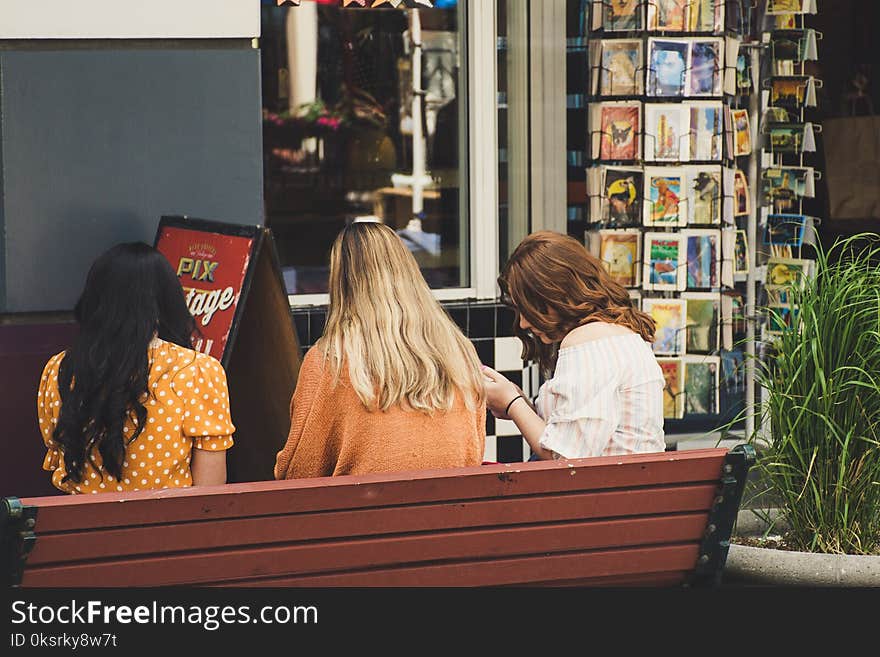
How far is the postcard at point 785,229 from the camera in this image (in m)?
6.72

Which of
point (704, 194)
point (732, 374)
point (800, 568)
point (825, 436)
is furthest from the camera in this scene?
point (732, 374)

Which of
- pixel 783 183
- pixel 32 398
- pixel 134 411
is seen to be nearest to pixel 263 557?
pixel 134 411

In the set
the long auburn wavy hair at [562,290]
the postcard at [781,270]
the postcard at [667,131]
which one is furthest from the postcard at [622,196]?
the long auburn wavy hair at [562,290]

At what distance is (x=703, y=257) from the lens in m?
6.31

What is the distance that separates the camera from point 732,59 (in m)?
6.27

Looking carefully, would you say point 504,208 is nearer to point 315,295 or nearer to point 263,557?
point 315,295

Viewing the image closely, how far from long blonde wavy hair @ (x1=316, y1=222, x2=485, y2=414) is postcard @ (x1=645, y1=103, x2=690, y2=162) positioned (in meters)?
2.83

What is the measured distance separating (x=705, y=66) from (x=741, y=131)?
0.42 m

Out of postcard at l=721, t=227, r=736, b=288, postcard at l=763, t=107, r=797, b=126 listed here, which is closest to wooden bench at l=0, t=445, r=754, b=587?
postcard at l=721, t=227, r=736, b=288

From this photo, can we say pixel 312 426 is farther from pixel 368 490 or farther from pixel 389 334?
pixel 368 490

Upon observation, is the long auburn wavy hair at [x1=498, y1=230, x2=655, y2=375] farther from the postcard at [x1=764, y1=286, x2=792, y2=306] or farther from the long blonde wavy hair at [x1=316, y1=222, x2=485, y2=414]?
the postcard at [x1=764, y1=286, x2=792, y2=306]

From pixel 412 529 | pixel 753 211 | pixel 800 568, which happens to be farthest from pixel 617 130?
pixel 412 529

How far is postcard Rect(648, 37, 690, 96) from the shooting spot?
6.14 metres

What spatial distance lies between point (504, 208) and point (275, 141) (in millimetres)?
1292
